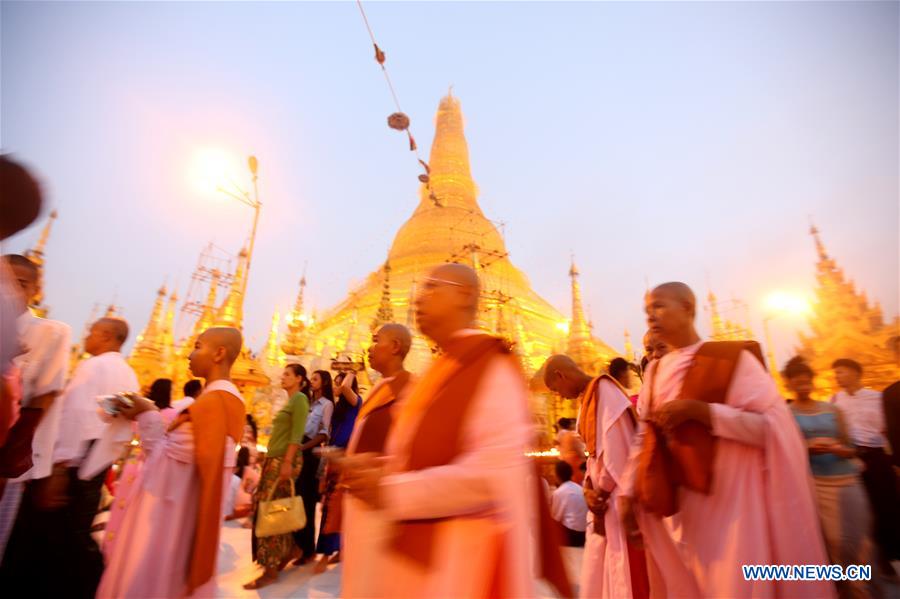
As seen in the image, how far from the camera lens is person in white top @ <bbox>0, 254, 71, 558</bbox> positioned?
222 centimetres

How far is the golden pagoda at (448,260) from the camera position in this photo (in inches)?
716

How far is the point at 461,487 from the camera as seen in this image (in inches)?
46.5

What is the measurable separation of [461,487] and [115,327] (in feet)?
10.1

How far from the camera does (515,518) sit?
1.26m

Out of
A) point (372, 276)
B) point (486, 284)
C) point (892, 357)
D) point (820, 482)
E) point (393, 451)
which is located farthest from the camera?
point (372, 276)

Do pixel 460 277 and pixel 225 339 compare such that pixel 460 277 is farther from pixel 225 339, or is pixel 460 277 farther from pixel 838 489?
pixel 838 489

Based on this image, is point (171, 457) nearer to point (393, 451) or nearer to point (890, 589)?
point (393, 451)

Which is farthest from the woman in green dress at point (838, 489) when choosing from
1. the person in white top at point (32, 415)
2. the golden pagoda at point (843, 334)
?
the golden pagoda at point (843, 334)

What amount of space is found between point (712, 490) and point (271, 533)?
3.26 meters

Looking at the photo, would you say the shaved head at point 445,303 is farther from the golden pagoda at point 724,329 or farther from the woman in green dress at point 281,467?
the golden pagoda at point 724,329

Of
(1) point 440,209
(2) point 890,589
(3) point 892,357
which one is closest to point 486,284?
(1) point 440,209

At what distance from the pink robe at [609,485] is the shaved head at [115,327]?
338 centimetres

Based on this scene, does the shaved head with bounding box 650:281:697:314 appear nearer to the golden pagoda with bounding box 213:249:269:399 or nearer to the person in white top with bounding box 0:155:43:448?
the person in white top with bounding box 0:155:43:448

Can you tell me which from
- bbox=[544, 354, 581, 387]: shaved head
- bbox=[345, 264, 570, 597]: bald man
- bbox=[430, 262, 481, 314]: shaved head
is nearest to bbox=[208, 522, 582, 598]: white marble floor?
bbox=[544, 354, 581, 387]: shaved head
